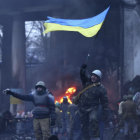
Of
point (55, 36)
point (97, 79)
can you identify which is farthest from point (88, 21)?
point (55, 36)

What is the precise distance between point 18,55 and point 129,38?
955 centimetres

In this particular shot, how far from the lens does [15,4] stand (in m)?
25.0

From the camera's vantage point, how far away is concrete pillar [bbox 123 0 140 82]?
20609mm

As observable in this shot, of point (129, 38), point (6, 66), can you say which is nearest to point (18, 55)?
point (6, 66)

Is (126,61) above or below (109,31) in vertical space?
below

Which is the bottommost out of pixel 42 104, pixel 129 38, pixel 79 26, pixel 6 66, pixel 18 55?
pixel 42 104

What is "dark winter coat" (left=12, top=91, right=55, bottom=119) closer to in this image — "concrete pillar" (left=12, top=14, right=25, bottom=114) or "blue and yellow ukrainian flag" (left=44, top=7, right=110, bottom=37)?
"blue and yellow ukrainian flag" (left=44, top=7, right=110, bottom=37)

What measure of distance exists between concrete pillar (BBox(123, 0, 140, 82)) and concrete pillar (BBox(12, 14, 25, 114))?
8504 mm

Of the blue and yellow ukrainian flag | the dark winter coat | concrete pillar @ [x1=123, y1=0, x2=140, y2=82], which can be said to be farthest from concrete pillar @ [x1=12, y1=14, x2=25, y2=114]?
the dark winter coat

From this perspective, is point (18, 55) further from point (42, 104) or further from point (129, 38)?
point (42, 104)

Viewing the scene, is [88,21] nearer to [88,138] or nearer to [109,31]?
[88,138]

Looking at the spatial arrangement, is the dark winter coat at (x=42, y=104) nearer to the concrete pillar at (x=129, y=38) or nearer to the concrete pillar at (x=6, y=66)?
the concrete pillar at (x=129, y=38)

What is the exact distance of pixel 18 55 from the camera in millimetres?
27688

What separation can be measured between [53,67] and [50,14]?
3.30m
